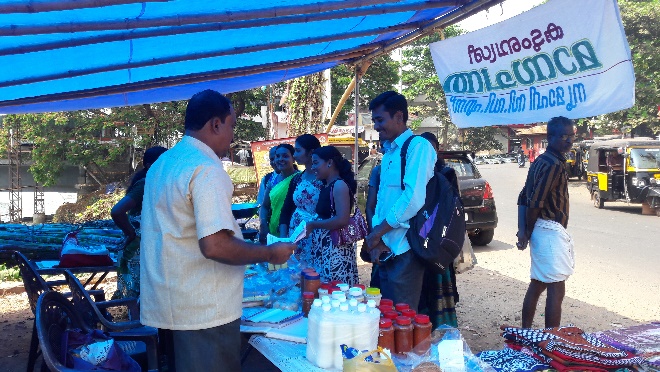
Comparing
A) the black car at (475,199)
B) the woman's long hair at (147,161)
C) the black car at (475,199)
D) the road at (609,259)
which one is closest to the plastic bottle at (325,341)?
the woman's long hair at (147,161)

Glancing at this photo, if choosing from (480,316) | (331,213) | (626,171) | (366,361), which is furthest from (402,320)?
(626,171)

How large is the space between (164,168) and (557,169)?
2853 mm

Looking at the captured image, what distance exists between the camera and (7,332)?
5.34m

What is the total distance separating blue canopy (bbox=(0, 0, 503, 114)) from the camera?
2869 mm

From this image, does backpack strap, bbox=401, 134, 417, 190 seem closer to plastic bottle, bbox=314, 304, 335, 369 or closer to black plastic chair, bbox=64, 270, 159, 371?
plastic bottle, bbox=314, 304, 335, 369

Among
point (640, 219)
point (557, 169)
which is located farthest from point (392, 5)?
point (640, 219)

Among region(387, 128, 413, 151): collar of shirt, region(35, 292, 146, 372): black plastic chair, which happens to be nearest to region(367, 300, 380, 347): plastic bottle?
region(387, 128, 413, 151): collar of shirt

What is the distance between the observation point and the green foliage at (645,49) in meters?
20.6

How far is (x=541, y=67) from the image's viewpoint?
330 cm

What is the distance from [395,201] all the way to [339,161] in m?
0.93

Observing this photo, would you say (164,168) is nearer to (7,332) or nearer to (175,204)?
(175,204)

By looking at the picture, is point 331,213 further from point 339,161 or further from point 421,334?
point 421,334

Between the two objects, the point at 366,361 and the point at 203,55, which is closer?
the point at 366,361

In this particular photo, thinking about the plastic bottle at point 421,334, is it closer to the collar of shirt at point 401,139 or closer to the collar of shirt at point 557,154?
the collar of shirt at point 401,139
